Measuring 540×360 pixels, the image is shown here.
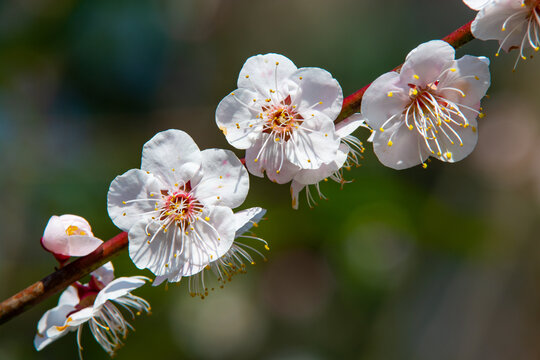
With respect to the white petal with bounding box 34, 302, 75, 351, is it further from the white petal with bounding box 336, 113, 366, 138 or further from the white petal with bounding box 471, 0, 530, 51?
the white petal with bounding box 471, 0, 530, 51

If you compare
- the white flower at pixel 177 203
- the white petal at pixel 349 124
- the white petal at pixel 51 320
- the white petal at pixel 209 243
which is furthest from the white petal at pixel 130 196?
the white petal at pixel 349 124

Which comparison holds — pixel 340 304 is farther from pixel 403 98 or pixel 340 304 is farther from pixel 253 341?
pixel 403 98

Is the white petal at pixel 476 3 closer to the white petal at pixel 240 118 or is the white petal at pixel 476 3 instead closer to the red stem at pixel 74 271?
the red stem at pixel 74 271

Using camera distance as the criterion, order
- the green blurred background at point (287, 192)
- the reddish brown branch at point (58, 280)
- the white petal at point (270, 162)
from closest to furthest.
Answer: the reddish brown branch at point (58, 280), the white petal at point (270, 162), the green blurred background at point (287, 192)

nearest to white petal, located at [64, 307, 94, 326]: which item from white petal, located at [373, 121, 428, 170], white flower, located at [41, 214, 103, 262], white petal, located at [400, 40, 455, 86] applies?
white flower, located at [41, 214, 103, 262]

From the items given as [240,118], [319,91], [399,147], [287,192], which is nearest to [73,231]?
[240,118]

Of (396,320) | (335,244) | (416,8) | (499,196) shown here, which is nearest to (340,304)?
(396,320)

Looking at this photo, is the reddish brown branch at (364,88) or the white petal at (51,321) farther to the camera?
the white petal at (51,321)
